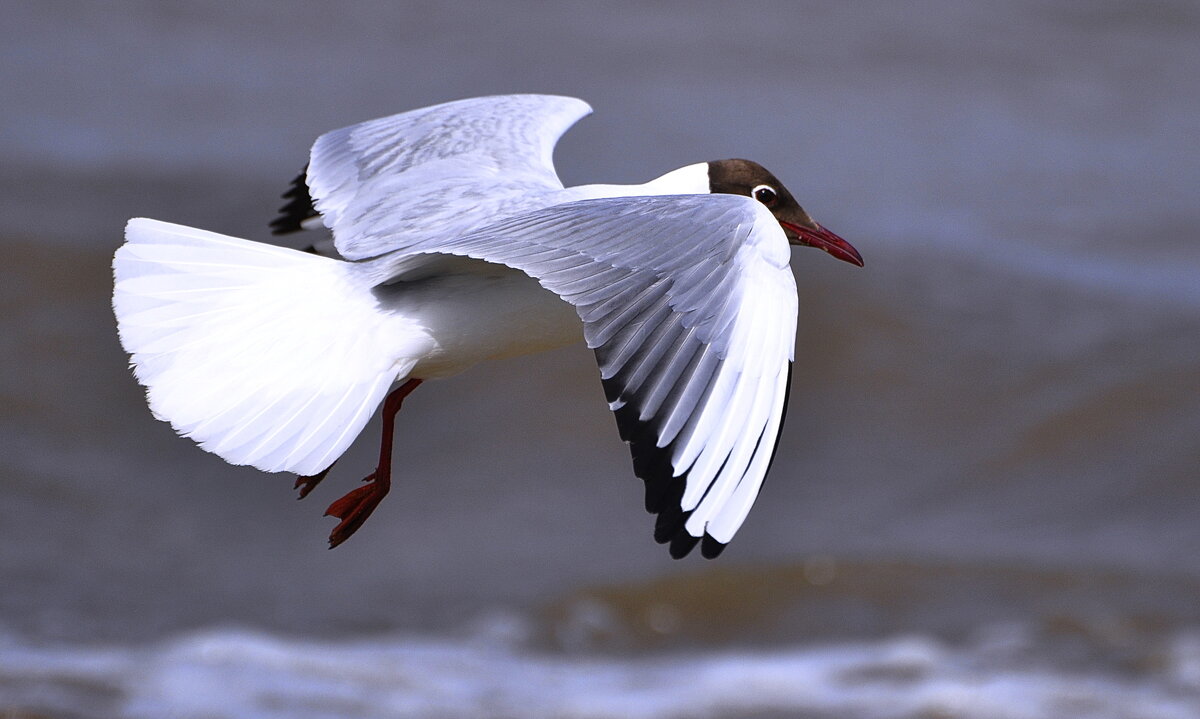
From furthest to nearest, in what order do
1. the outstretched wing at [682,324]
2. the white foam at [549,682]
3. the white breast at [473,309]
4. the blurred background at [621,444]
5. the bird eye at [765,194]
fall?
1. the blurred background at [621,444]
2. the white foam at [549,682]
3. the bird eye at [765,194]
4. the white breast at [473,309]
5. the outstretched wing at [682,324]

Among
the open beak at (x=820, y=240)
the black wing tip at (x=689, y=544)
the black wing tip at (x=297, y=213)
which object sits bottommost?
the black wing tip at (x=689, y=544)

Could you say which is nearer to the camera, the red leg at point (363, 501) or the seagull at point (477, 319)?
the seagull at point (477, 319)

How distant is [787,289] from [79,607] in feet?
12.3

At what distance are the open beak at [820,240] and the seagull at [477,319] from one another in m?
0.02

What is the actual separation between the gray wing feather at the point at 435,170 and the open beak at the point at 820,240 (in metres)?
0.62

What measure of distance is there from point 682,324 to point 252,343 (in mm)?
954

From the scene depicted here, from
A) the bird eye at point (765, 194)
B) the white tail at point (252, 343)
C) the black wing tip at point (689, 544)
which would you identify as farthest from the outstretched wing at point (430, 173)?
the black wing tip at point (689, 544)

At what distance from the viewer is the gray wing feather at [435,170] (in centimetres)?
404

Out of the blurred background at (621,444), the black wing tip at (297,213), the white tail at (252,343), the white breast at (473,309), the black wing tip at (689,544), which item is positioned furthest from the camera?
the blurred background at (621,444)

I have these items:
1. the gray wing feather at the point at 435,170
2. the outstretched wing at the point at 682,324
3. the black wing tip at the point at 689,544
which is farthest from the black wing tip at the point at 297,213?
the black wing tip at the point at 689,544

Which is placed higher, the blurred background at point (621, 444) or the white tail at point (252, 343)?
the blurred background at point (621, 444)

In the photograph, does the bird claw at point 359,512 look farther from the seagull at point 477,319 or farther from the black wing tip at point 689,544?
the black wing tip at point 689,544

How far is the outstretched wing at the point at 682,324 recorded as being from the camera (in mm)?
3014

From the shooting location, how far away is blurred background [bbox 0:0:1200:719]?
236 inches
